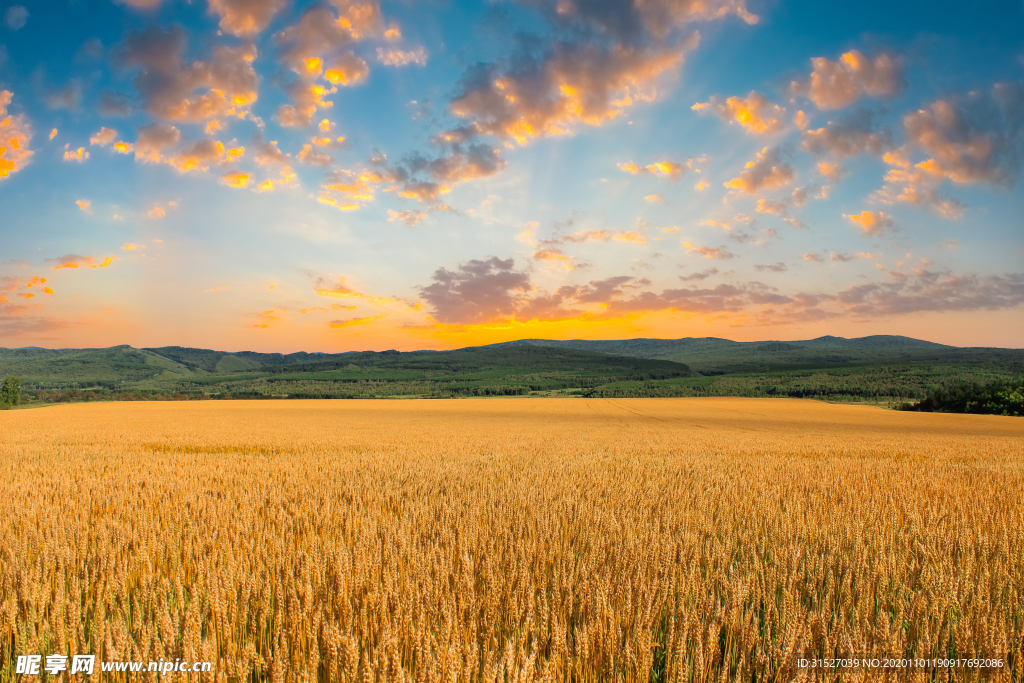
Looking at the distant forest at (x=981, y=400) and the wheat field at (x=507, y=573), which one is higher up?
the wheat field at (x=507, y=573)

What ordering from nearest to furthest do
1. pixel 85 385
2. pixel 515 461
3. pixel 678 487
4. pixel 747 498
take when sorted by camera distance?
pixel 747 498, pixel 678 487, pixel 515 461, pixel 85 385

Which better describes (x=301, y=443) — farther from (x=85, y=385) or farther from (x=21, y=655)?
(x=85, y=385)

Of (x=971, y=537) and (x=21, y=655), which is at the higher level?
(x=21, y=655)

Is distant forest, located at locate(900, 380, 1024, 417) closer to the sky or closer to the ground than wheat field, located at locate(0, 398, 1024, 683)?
closer to the ground

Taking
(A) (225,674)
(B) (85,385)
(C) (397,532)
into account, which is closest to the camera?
(A) (225,674)

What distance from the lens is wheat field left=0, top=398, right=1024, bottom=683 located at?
2.80 m

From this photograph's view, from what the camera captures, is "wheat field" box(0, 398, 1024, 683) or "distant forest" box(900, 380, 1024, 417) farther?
"distant forest" box(900, 380, 1024, 417)

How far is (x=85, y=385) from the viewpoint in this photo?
183625mm

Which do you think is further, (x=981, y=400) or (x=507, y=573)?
(x=981, y=400)

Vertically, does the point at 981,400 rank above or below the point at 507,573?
below

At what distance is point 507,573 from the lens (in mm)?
4285

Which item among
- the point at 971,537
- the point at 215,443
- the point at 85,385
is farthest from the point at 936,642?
the point at 85,385

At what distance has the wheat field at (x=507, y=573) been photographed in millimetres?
2801

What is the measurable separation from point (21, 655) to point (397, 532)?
3.12 meters
